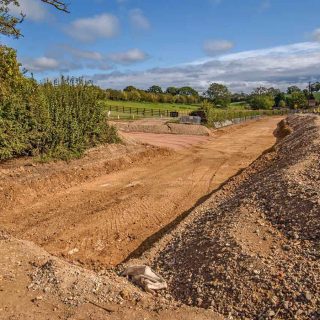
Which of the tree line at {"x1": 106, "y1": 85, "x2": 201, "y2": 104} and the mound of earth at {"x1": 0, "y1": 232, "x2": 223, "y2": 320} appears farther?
the tree line at {"x1": 106, "y1": 85, "x2": 201, "y2": 104}

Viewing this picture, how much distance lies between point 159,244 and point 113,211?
291 centimetres

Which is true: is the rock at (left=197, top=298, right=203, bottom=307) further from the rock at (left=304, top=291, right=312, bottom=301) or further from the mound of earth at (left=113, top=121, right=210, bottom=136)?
the mound of earth at (left=113, top=121, right=210, bottom=136)

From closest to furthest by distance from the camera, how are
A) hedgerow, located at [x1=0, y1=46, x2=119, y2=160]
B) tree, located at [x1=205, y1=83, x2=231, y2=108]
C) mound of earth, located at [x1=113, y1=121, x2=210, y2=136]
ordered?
hedgerow, located at [x1=0, y1=46, x2=119, y2=160], mound of earth, located at [x1=113, y1=121, x2=210, y2=136], tree, located at [x1=205, y1=83, x2=231, y2=108]

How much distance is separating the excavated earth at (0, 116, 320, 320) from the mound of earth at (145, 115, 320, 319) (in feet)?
0.05

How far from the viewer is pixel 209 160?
61.0 feet

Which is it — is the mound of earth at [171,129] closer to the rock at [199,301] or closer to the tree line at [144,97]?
the rock at [199,301]

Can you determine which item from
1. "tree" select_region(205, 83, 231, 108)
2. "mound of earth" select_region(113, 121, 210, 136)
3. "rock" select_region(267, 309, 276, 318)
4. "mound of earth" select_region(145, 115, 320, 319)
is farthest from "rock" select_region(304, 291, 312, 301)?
"tree" select_region(205, 83, 231, 108)

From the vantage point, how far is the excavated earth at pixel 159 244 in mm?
4969

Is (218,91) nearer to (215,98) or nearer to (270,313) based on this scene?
(215,98)

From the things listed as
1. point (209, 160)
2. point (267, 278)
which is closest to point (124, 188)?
point (209, 160)

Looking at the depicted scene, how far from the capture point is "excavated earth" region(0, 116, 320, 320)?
4.97 metres

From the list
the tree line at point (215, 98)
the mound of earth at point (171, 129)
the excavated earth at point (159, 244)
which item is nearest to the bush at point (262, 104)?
the tree line at point (215, 98)

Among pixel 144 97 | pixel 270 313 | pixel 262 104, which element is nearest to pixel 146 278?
pixel 270 313

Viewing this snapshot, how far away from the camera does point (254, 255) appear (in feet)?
19.2
